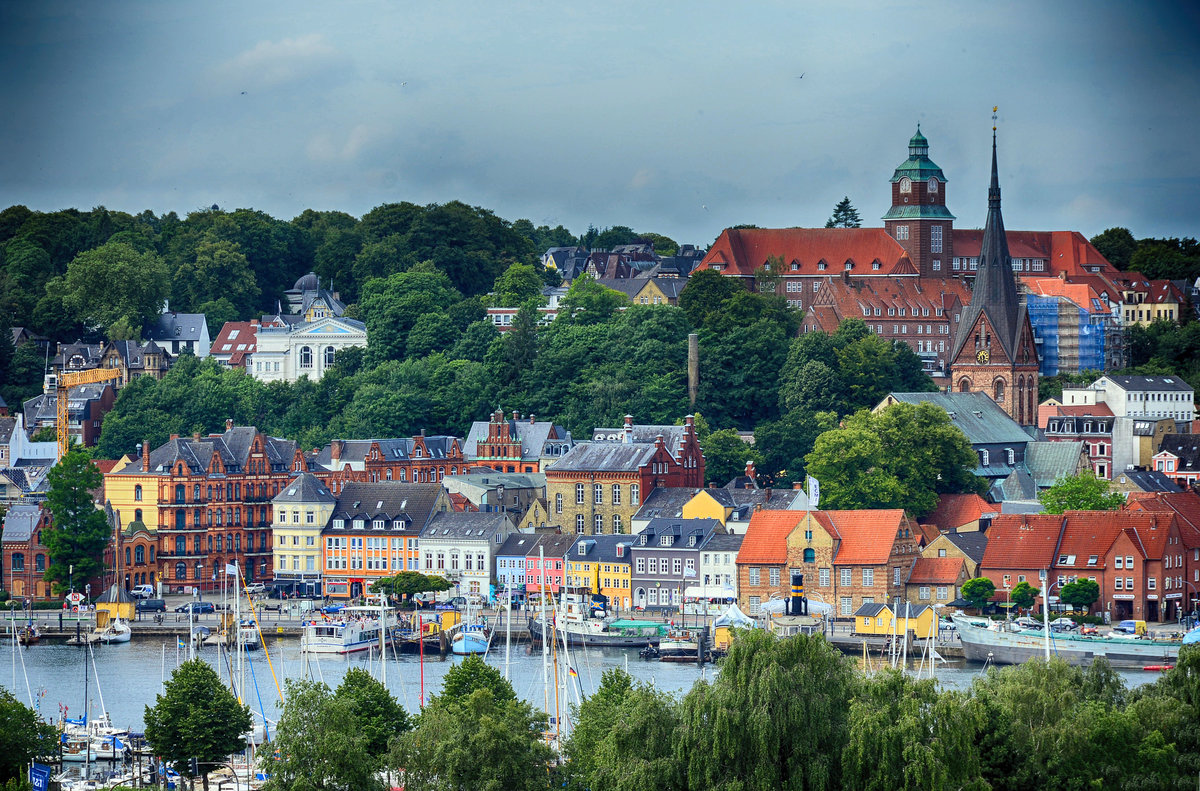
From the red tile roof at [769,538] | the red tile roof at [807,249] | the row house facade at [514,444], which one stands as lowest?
the red tile roof at [769,538]

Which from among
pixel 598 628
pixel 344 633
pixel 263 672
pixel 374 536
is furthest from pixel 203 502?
pixel 598 628

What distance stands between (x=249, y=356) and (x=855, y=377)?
30495 mm

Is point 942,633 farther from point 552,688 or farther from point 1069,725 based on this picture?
point 1069,725

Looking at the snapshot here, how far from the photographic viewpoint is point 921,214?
12825 centimetres

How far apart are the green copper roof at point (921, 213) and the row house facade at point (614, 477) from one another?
34.8 meters

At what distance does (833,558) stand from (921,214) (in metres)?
49.7

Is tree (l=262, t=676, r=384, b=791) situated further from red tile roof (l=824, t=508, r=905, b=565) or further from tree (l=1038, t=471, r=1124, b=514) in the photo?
tree (l=1038, t=471, r=1124, b=514)

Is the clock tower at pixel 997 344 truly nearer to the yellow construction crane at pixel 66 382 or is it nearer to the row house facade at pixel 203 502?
the row house facade at pixel 203 502

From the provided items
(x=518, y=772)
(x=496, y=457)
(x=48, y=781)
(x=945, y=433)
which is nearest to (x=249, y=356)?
(x=496, y=457)

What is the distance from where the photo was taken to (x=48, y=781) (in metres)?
52.5

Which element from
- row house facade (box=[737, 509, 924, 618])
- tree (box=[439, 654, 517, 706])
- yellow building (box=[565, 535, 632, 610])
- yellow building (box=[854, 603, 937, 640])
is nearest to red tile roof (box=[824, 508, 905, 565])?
row house facade (box=[737, 509, 924, 618])

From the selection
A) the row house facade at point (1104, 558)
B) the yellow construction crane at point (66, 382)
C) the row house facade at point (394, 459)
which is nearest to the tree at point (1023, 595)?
the row house facade at point (1104, 558)

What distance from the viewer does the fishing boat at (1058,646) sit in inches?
2867

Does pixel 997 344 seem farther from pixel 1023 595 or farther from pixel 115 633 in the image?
pixel 115 633
